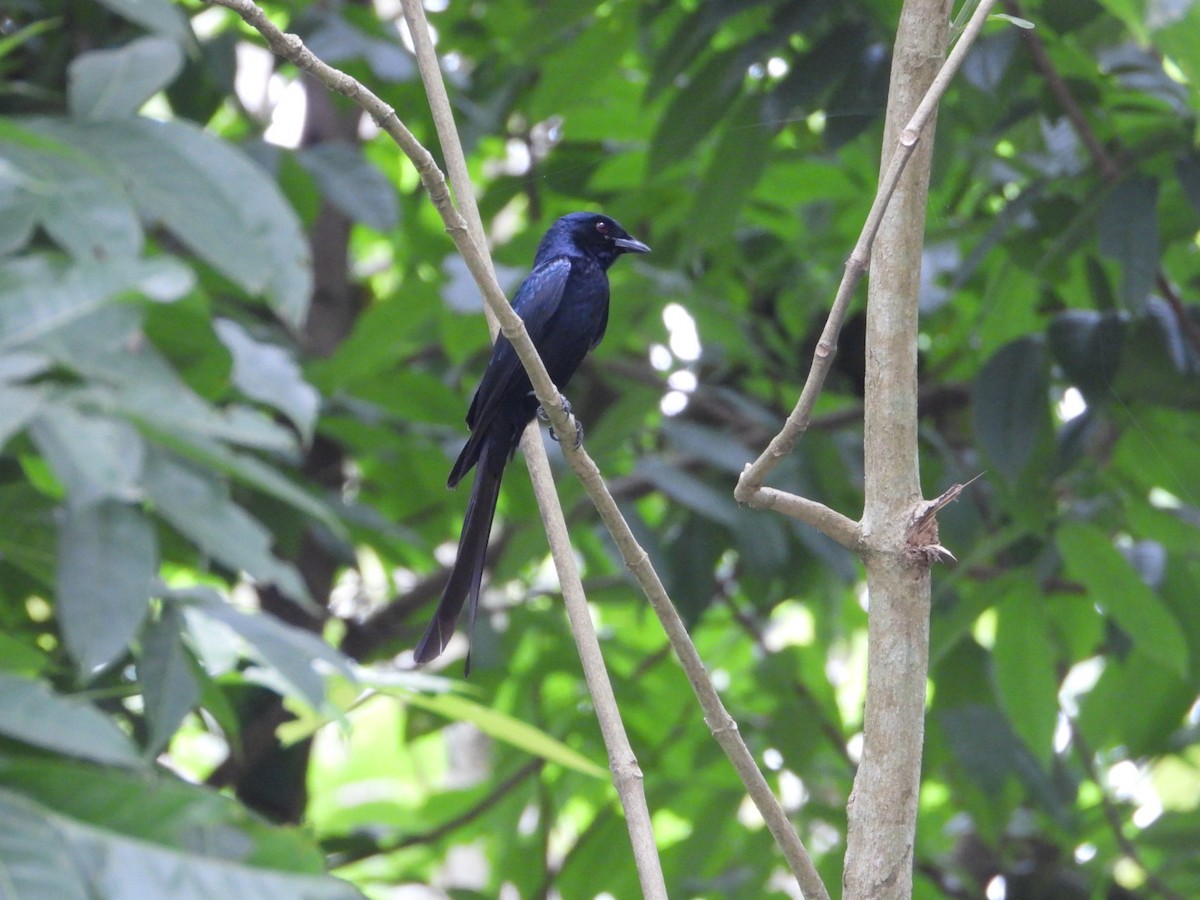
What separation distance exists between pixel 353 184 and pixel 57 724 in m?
2.36

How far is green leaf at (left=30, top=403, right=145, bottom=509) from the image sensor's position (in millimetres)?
1416

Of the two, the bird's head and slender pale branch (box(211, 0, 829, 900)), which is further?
the bird's head

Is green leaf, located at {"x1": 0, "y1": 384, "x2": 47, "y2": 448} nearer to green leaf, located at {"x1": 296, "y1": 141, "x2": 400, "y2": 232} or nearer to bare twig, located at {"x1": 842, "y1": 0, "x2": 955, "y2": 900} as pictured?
bare twig, located at {"x1": 842, "y1": 0, "x2": 955, "y2": 900}

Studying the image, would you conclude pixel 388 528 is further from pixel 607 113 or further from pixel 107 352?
pixel 107 352

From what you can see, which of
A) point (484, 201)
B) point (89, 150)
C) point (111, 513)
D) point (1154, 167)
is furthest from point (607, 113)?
point (111, 513)

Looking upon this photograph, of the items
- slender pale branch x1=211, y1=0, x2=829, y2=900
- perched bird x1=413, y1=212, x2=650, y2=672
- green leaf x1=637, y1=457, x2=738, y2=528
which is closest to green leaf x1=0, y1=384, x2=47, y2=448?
slender pale branch x1=211, y1=0, x2=829, y2=900

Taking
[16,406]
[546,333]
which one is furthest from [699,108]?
[16,406]

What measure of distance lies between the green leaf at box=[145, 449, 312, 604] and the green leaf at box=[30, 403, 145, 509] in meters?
0.13

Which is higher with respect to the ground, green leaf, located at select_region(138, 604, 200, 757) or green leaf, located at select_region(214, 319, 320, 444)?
green leaf, located at select_region(214, 319, 320, 444)

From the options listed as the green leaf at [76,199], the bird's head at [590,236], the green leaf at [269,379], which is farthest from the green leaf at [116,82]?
the bird's head at [590,236]

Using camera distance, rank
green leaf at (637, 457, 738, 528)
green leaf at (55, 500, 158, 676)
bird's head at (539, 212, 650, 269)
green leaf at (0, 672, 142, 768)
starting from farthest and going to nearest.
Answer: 1. bird's head at (539, 212, 650, 269)
2. green leaf at (637, 457, 738, 528)
3. green leaf at (55, 500, 158, 676)
4. green leaf at (0, 672, 142, 768)

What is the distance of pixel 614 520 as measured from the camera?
5.51 ft

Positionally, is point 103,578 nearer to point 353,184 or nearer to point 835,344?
point 835,344

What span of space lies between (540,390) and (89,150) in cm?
77
